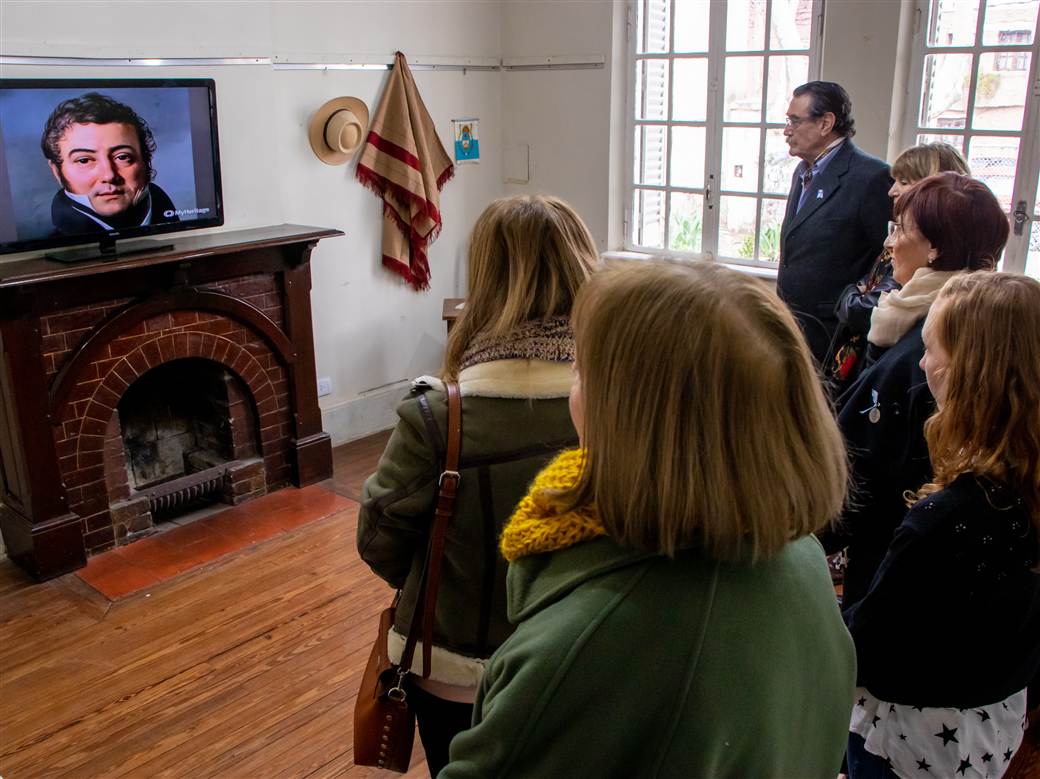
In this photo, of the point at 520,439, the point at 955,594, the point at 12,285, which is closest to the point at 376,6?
the point at 12,285


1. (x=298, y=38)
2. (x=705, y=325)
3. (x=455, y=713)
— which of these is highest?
(x=298, y=38)

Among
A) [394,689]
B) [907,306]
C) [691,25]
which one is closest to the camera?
[394,689]

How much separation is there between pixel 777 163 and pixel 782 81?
37cm

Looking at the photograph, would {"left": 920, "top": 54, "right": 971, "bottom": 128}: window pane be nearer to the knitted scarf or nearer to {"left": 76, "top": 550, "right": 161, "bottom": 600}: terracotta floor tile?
the knitted scarf

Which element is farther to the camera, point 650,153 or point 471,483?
point 650,153

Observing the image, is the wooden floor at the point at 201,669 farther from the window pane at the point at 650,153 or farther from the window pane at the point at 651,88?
the window pane at the point at 651,88

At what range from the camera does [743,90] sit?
443 cm

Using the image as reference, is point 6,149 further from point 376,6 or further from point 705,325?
point 705,325

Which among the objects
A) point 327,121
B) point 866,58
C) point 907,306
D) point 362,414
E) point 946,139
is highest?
point 866,58

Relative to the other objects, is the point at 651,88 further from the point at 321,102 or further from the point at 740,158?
the point at 321,102

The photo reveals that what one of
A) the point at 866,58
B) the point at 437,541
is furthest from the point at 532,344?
the point at 866,58

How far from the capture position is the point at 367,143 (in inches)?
175

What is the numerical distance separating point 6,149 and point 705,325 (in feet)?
9.91

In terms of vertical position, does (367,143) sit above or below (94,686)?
above
